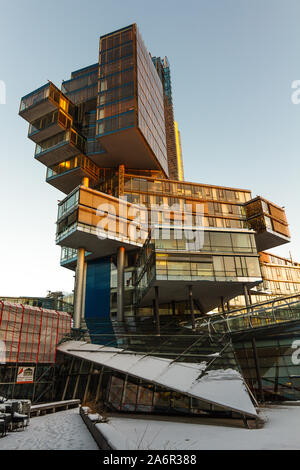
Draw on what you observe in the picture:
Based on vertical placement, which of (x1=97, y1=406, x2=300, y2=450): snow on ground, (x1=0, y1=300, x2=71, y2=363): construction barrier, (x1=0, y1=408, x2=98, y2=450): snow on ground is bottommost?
(x1=0, y1=408, x2=98, y2=450): snow on ground

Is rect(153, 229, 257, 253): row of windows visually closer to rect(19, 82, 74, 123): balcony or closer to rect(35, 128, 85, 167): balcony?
rect(35, 128, 85, 167): balcony

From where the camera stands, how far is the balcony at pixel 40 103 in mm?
56250

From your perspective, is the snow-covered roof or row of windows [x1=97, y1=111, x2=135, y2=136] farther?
→ row of windows [x1=97, y1=111, x2=135, y2=136]

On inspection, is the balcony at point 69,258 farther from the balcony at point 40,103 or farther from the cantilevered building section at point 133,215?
the balcony at point 40,103

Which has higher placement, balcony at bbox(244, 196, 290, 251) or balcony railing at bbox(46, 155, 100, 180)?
balcony railing at bbox(46, 155, 100, 180)

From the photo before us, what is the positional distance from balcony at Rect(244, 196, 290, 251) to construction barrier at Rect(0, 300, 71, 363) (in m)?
39.3

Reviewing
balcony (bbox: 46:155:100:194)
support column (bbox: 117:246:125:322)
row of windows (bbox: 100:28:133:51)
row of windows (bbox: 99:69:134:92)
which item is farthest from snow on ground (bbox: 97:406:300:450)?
row of windows (bbox: 100:28:133:51)

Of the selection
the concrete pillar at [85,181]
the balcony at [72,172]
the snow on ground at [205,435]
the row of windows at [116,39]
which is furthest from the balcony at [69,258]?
the snow on ground at [205,435]

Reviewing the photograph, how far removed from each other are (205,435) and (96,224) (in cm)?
3707

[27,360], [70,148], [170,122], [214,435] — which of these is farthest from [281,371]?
[170,122]

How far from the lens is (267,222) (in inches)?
2053

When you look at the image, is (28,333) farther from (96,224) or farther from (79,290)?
(96,224)

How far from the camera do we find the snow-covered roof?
1050cm
